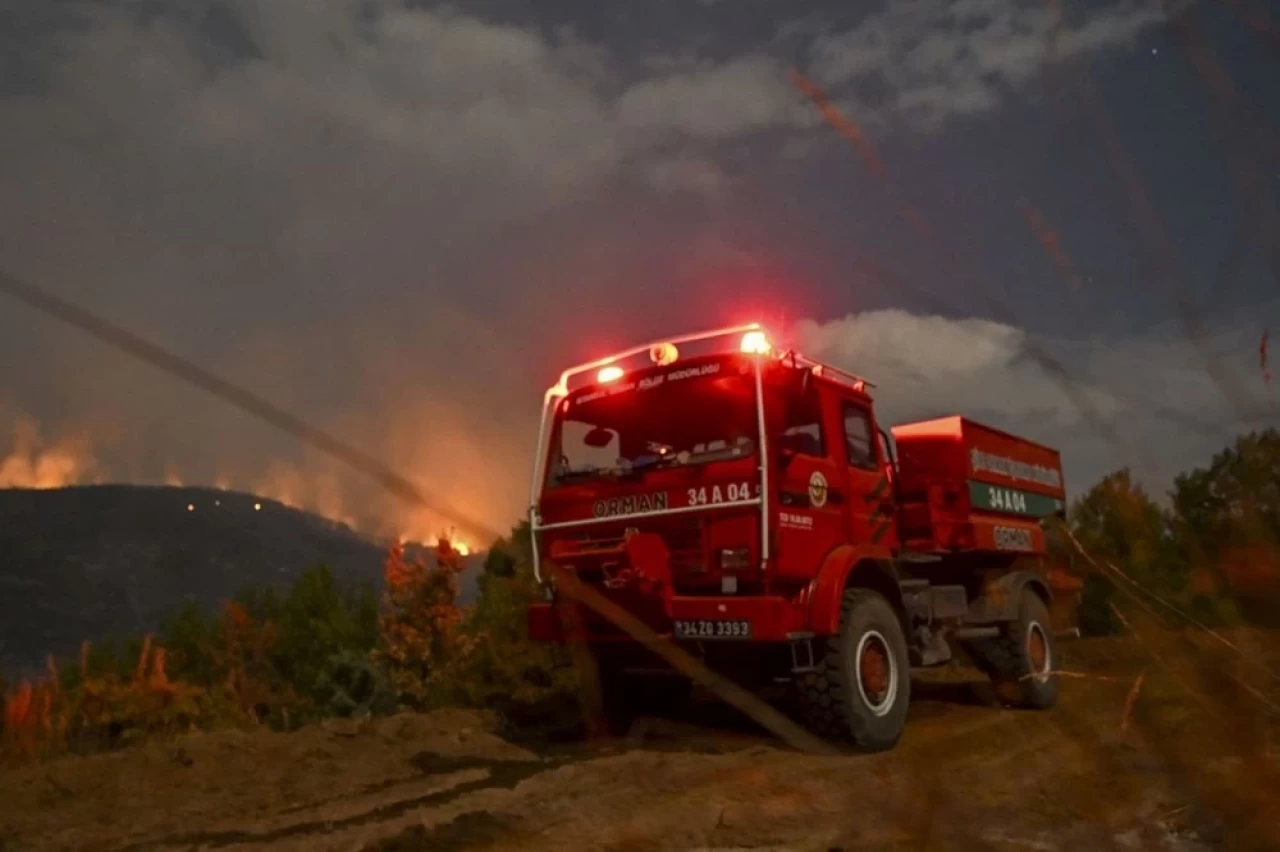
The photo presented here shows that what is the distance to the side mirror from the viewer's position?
8.70 metres

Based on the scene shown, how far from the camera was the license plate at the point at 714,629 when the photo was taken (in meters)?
7.02

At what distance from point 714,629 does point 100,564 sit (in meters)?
139

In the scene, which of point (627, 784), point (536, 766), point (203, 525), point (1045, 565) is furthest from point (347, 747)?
point (203, 525)

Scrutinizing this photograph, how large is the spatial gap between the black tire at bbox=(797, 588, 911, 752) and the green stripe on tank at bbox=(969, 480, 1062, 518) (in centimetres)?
236

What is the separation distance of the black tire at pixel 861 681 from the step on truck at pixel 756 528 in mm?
15

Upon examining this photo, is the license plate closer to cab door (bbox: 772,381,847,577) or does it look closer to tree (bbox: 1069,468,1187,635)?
cab door (bbox: 772,381,847,577)

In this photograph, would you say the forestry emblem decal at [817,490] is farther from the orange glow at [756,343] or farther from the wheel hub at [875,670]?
the wheel hub at [875,670]

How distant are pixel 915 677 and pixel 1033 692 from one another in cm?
390

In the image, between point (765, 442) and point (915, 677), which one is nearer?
point (765, 442)

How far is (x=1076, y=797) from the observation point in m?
5.19

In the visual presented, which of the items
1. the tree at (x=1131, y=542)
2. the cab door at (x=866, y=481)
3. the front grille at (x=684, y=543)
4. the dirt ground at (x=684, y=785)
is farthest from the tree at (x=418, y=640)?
the tree at (x=1131, y=542)

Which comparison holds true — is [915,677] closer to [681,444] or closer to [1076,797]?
[681,444]

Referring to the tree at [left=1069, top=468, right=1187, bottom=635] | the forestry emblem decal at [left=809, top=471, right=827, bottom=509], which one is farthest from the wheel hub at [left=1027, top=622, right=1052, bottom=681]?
the tree at [left=1069, top=468, right=1187, bottom=635]

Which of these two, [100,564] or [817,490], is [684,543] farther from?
[100,564]
